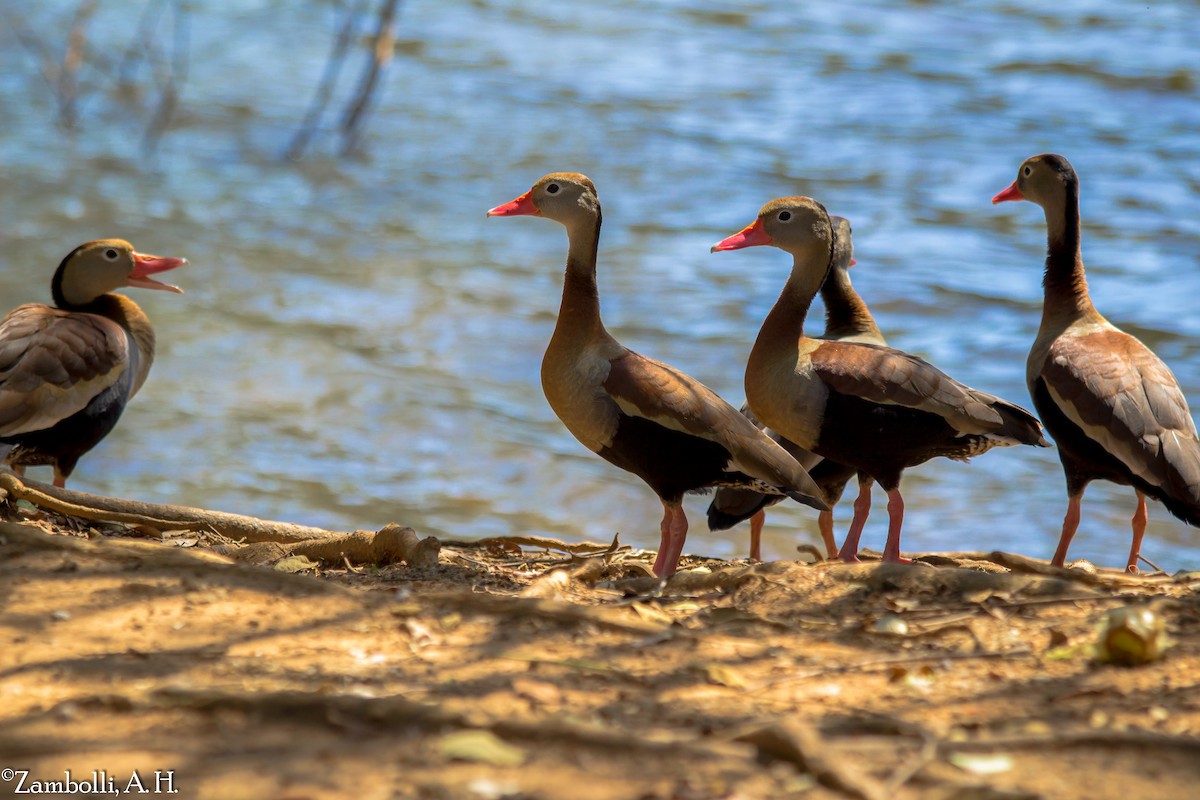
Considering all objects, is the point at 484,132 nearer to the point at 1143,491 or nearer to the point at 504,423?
the point at 504,423

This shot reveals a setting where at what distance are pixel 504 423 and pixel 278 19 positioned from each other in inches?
501

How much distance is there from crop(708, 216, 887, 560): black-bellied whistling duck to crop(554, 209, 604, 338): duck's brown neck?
0.94 metres

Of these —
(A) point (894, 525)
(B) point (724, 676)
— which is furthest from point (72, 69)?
(B) point (724, 676)

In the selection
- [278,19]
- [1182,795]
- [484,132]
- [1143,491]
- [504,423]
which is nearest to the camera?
[1182,795]

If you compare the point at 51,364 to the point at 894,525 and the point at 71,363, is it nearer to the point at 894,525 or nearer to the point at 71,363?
the point at 71,363

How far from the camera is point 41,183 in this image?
50.3 feet

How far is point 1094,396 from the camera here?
501cm

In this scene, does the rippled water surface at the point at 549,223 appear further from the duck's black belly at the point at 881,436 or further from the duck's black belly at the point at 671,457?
the duck's black belly at the point at 671,457

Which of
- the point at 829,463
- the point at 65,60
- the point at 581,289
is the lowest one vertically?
the point at 829,463

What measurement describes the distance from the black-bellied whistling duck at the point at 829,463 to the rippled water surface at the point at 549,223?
263 centimetres

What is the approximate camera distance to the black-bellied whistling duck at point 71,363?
5871 millimetres

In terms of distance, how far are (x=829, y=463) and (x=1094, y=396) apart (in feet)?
3.72

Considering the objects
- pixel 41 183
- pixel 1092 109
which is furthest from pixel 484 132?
pixel 1092 109

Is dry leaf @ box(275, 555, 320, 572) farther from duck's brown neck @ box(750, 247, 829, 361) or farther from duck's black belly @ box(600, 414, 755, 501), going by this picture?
duck's brown neck @ box(750, 247, 829, 361)
